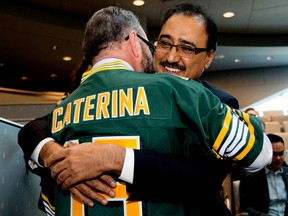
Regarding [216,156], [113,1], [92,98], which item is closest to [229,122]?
[216,156]

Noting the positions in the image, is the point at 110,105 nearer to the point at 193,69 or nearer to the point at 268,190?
the point at 193,69

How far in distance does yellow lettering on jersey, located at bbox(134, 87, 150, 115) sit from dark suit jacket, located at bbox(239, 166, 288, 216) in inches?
112

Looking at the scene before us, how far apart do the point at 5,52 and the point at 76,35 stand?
1.54 metres

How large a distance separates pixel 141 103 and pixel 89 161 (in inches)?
7.1

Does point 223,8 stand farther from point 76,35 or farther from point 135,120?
point 135,120

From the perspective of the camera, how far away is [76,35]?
6.33m

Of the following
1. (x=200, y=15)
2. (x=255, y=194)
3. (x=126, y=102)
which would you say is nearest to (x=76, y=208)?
(x=126, y=102)

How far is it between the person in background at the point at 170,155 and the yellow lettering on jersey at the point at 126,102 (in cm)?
10

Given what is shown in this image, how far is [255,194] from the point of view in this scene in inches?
139

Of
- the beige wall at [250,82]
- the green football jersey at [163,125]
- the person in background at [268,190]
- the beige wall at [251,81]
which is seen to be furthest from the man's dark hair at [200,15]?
the beige wall at [251,81]

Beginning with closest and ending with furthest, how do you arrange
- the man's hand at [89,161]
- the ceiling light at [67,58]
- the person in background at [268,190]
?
1. the man's hand at [89,161]
2. the person in background at [268,190]
3. the ceiling light at [67,58]

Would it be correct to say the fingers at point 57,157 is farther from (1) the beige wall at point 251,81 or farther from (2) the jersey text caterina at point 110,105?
(1) the beige wall at point 251,81

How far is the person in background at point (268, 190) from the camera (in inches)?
137

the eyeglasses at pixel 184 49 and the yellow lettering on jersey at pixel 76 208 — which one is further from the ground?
the eyeglasses at pixel 184 49
